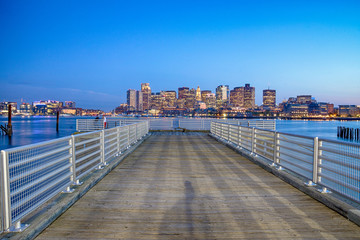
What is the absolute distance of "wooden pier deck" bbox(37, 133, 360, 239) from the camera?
3.65 metres

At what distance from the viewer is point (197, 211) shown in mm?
4426

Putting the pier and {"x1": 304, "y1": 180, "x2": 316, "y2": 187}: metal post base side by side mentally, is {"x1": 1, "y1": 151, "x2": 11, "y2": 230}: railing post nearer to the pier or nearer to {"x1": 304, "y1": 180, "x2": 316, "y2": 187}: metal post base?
the pier

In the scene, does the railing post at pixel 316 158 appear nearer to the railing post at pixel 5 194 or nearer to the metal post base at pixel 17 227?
the metal post base at pixel 17 227

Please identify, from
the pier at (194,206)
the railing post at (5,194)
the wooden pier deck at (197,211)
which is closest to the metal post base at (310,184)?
the pier at (194,206)

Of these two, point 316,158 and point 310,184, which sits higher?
point 316,158

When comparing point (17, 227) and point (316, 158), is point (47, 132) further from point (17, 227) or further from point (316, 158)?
point (316, 158)

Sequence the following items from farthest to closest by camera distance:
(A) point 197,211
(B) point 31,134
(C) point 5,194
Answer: (B) point 31,134
(A) point 197,211
(C) point 5,194

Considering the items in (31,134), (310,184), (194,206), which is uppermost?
(310,184)

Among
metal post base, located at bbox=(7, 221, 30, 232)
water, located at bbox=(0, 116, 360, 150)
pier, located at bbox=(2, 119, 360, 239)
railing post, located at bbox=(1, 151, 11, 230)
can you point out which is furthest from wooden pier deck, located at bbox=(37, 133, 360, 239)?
water, located at bbox=(0, 116, 360, 150)

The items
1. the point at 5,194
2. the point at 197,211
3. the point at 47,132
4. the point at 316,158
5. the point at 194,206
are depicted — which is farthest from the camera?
the point at 47,132

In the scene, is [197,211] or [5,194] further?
[197,211]

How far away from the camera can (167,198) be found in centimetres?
511

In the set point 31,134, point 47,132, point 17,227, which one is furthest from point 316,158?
point 47,132

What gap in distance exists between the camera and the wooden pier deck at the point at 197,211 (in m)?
3.65
